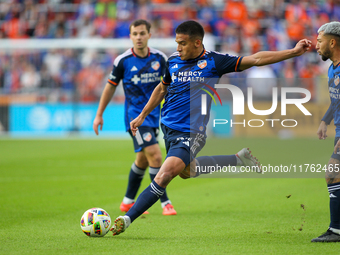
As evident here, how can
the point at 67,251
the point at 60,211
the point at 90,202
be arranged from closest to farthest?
the point at 67,251 → the point at 60,211 → the point at 90,202

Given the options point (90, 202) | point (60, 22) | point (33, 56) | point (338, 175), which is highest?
point (60, 22)

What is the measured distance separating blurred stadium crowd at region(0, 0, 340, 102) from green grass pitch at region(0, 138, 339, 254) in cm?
724

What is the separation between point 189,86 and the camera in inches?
198

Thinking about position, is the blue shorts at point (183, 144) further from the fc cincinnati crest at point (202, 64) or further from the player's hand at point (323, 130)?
the player's hand at point (323, 130)

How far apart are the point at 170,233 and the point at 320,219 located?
6.47ft

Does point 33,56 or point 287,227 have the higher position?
point 33,56

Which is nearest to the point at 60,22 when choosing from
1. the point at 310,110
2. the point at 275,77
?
the point at 275,77

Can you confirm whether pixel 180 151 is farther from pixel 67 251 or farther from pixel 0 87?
pixel 0 87

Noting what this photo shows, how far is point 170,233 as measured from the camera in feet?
16.4

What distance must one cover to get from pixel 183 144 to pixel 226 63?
0.97 meters

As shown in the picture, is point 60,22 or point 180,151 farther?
point 60,22

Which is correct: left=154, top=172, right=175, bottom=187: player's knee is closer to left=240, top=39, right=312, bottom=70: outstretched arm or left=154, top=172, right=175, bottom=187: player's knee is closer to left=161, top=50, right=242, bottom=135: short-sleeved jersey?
left=161, top=50, right=242, bottom=135: short-sleeved jersey

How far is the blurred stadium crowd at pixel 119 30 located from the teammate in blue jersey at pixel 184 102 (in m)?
→ 12.6

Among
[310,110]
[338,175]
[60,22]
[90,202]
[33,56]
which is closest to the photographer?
[338,175]
